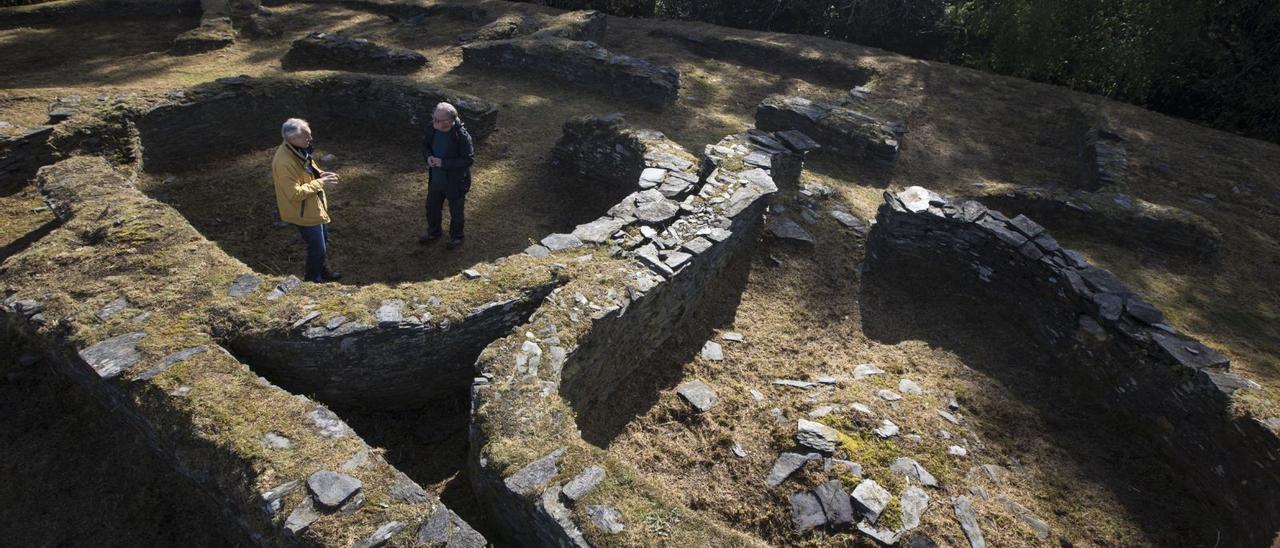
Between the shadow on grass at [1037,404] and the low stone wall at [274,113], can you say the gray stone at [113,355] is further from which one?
the shadow on grass at [1037,404]

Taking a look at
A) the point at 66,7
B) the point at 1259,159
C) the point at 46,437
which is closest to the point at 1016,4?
the point at 1259,159

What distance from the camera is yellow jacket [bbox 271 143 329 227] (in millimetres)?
6445

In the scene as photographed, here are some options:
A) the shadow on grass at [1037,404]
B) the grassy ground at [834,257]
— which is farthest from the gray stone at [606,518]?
the shadow on grass at [1037,404]

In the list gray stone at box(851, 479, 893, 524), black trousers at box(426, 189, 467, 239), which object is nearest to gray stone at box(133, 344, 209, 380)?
black trousers at box(426, 189, 467, 239)

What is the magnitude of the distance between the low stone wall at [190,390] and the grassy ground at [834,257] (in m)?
1.14

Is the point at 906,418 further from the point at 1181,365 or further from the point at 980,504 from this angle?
the point at 1181,365

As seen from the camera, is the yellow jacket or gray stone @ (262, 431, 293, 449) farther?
the yellow jacket

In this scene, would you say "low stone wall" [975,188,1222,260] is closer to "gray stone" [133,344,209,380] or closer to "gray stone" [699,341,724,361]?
"gray stone" [699,341,724,361]

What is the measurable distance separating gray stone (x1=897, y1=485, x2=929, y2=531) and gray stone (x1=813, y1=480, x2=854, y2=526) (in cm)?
42

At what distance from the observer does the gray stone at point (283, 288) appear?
575cm

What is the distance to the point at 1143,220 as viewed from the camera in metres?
9.48

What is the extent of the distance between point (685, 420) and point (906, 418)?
2.17 m

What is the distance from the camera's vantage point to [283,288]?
587 centimetres

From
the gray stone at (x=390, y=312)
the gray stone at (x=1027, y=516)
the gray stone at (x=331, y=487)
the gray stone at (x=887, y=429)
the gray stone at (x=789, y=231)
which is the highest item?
the gray stone at (x=789, y=231)
